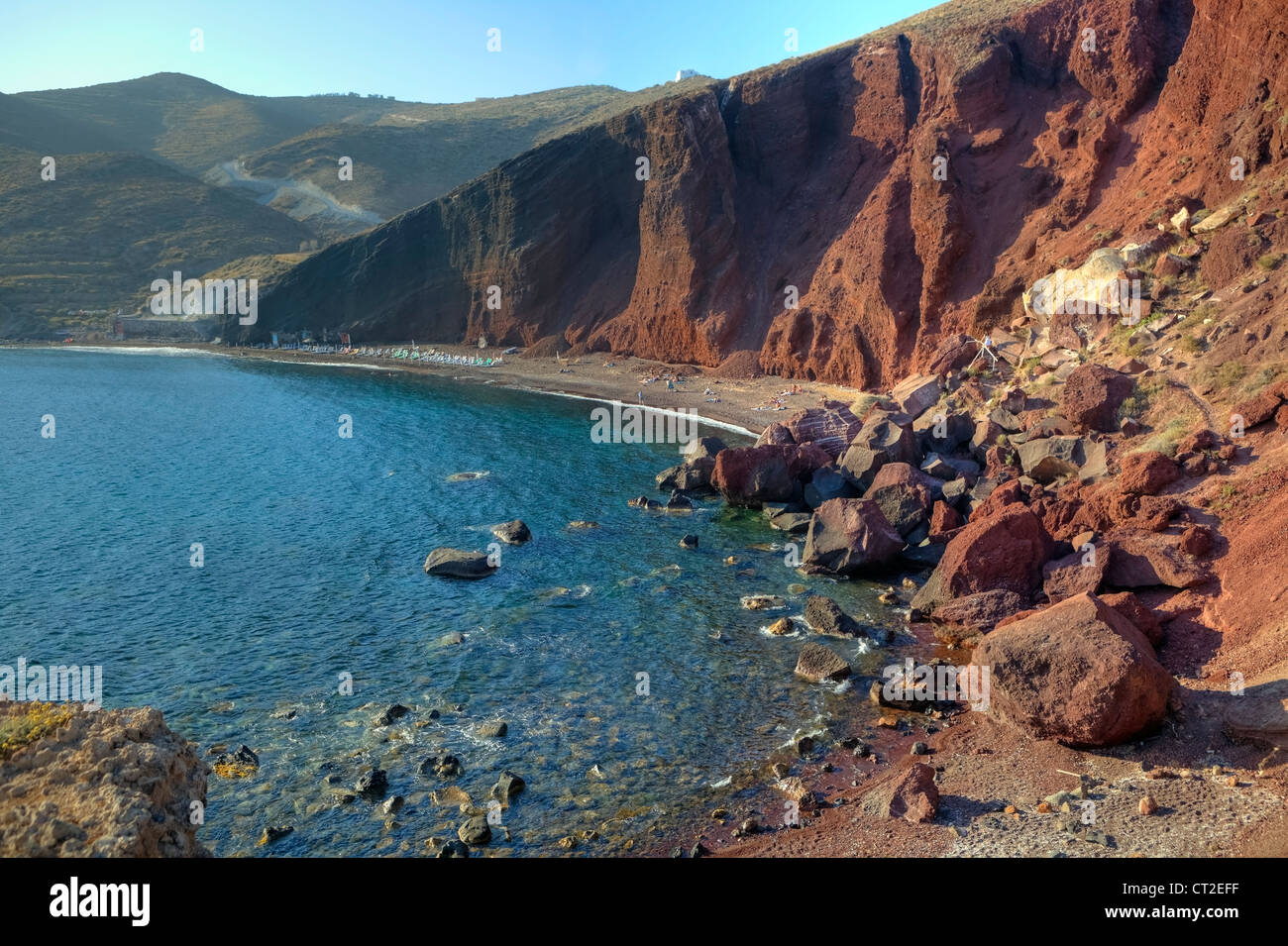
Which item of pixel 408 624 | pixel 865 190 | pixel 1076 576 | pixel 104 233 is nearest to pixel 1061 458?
pixel 1076 576

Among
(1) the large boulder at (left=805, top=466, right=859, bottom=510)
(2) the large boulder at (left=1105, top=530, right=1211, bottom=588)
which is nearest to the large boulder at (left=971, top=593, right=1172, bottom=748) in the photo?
(2) the large boulder at (left=1105, top=530, right=1211, bottom=588)

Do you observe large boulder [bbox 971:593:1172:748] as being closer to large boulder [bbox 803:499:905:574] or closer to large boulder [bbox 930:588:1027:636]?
large boulder [bbox 930:588:1027:636]

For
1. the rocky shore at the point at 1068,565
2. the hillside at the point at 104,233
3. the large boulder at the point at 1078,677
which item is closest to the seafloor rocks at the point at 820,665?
the rocky shore at the point at 1068,565

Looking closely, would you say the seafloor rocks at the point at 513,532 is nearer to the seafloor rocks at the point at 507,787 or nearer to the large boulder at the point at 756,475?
the large boulder at the point at 756,475

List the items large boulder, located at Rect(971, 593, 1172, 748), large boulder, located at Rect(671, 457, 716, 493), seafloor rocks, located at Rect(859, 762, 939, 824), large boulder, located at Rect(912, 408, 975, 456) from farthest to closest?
large boulder, located at Rect(671, 457, 716, 493) < large boulder, located at Rect(912, 408, 975, 456) < large boulder, located at Rect(971, 593, 1172, 748) < seafloor rocks, located at Rect(859, 762, 939, 824)

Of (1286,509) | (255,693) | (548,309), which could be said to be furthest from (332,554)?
(548,309)

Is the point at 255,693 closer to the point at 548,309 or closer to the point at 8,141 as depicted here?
the point at 548,309

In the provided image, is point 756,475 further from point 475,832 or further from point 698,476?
point 475,832
